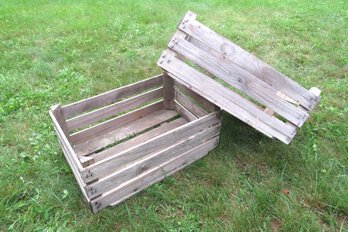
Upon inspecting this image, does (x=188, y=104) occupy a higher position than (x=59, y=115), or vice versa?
(x=59, y=115)

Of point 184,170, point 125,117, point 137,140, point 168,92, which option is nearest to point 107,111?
point 125,117

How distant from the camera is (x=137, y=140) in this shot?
324cm

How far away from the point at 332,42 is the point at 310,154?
3378 millimetres

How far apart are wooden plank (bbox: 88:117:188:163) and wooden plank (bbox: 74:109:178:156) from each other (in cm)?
8

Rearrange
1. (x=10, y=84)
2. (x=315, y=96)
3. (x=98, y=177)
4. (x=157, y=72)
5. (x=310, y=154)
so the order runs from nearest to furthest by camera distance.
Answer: (x=98, y=177) → (x=315, y=96) → (x=310, y=154) → (x=10, y=84) → (x=157, y=72)

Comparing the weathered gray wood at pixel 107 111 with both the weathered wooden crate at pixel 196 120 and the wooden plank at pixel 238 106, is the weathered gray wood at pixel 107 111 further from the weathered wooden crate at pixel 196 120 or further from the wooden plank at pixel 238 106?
the wooden plank at pixel 238 106

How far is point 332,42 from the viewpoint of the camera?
18.0 ft

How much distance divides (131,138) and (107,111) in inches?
15.4

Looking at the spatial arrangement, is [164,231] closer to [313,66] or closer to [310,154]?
[310,154]

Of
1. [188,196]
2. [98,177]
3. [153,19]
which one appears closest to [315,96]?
[188,196]

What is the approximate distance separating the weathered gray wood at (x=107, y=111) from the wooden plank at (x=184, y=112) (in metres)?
0.30

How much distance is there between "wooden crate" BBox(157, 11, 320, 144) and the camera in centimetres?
256

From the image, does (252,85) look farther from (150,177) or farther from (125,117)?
(125,117)

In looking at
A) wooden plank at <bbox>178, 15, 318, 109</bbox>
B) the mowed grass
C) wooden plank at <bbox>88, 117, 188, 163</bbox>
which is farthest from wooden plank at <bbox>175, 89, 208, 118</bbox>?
wooden plank at <bbox>178, 15, 318, 109</bbox>
